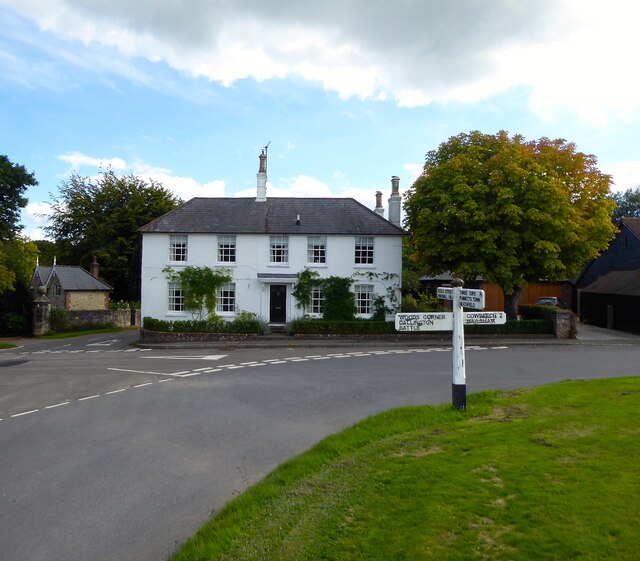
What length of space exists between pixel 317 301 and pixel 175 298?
8150 millimetres

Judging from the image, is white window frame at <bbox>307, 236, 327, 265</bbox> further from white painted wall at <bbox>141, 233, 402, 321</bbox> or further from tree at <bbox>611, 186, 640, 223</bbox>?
tree at <bbox>611, 186, 640, 223</bbox>

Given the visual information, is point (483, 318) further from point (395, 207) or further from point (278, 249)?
point (395, 207)

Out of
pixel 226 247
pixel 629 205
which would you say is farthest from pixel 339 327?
pixel 629 205

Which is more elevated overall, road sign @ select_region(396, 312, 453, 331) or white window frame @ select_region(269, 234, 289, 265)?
white window frame @ select_region(269, 234, 289, 265)

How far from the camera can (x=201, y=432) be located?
998 centimetres

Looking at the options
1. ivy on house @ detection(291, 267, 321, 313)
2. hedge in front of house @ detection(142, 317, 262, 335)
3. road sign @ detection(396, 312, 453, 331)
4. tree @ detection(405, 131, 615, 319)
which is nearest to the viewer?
road sign @ detection(396, 312, 453, 331)

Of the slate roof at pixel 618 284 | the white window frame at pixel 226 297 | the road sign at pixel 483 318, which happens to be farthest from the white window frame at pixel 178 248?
the slate roof at pixel 618 284

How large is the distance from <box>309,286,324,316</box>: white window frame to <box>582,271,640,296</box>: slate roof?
1837 cm

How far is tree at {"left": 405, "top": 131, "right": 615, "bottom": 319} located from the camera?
2478 centimetres

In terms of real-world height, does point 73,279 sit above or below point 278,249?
below

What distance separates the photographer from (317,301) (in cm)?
3042

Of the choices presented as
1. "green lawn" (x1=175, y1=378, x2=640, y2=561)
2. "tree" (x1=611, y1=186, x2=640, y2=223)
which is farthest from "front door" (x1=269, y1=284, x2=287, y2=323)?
"tree" (x1=611, y1=186, x2=640, y2=223)

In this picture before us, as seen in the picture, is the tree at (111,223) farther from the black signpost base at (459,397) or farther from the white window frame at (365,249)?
the black signpost base at (459,397)

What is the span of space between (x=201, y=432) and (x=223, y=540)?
5005 mm
